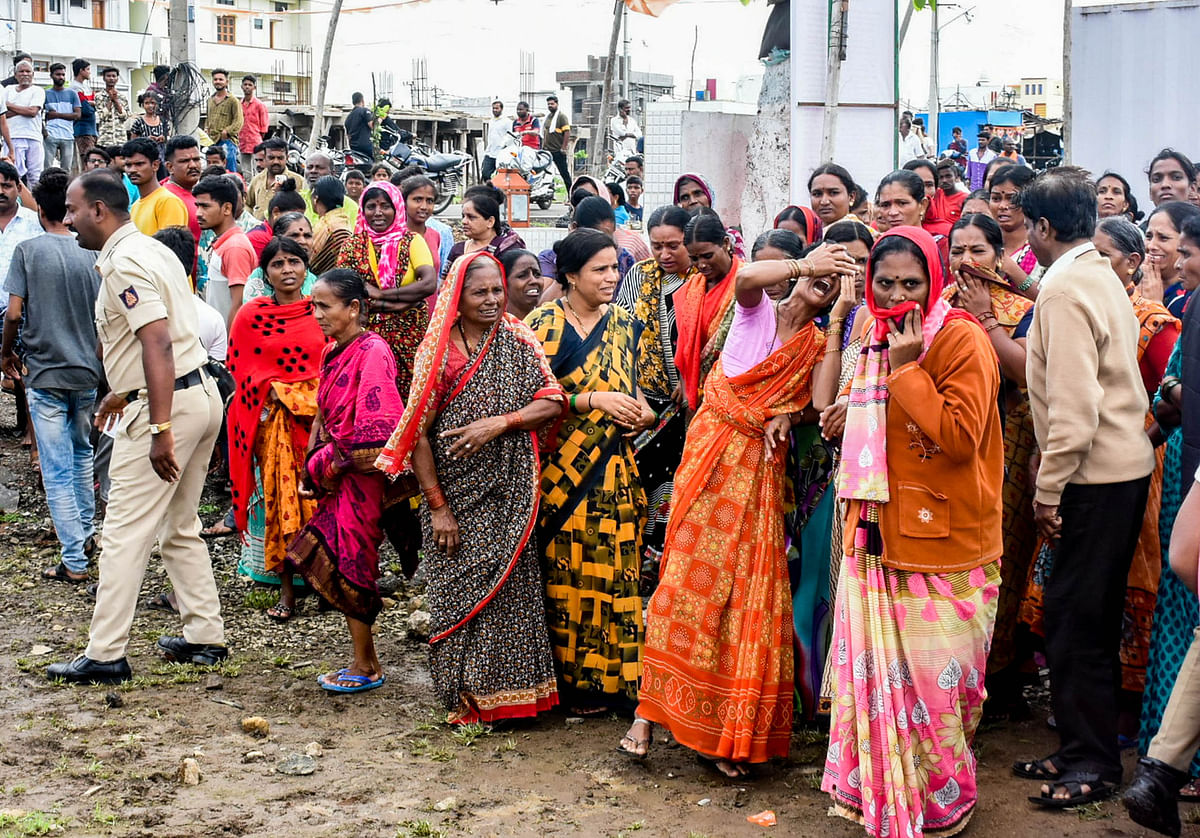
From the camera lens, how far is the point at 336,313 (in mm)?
5371

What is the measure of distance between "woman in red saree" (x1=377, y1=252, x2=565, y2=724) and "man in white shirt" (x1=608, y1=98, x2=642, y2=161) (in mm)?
18627

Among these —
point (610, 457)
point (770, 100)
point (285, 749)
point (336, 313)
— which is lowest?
point (285, 749)

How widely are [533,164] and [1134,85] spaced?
10883 mm

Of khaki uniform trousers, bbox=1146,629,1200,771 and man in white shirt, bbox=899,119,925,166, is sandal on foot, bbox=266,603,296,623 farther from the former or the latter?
man in white shirt, bbox=899,119,925,166

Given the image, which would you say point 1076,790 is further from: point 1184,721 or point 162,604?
point 162,604

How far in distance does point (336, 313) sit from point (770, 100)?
7719 millimetres

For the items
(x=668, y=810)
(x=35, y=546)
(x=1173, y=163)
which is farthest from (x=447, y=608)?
(x=1173, y=163)

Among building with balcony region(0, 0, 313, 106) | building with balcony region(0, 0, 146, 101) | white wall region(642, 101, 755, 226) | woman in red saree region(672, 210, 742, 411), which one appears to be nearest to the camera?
woman in red saree region(672, 210, 742, 411)

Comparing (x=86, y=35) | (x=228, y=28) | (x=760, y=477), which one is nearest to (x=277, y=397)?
(x=760, y=477)

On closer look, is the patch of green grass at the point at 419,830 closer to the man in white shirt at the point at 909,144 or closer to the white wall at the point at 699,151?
the white wall at the point at 699,151

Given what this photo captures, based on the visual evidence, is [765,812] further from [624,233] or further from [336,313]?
[624,233]

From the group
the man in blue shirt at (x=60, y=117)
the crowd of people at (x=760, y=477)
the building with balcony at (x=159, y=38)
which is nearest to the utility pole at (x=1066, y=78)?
the crowd of people at (x=760, y=477)

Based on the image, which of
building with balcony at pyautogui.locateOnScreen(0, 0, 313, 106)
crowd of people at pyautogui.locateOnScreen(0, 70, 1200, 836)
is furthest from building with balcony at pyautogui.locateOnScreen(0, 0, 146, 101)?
crowd of people at pyautogui.locateOnScreen(0, 70, 1200, 836)

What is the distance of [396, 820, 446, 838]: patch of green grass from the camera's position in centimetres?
402
